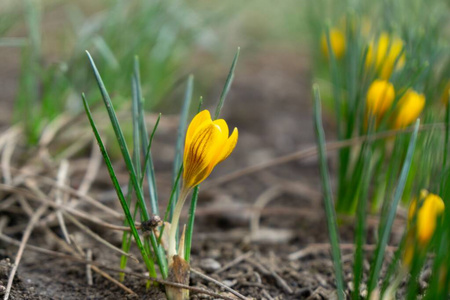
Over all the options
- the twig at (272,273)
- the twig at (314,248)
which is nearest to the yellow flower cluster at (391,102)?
the twig at (314,248)

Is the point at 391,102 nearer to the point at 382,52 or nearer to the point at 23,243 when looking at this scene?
the point at 382,52

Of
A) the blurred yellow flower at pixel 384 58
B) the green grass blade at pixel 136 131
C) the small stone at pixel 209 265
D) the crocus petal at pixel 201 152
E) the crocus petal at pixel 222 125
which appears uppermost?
the blurred yellow flower at pixel 384 58

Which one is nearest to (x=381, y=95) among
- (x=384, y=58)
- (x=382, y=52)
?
(x=384, y=58)

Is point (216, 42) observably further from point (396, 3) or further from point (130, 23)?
point (396, 3)

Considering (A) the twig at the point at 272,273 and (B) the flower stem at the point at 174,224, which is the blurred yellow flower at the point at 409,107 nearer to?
(A) the twig at the point at 272,273

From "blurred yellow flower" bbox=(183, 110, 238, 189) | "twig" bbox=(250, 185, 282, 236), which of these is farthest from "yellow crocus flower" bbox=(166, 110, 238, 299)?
"twig" bbox=(250, 185, 282, 236)

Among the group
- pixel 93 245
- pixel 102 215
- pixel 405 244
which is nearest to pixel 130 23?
pixel 102 215

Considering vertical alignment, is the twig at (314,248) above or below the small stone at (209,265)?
above
